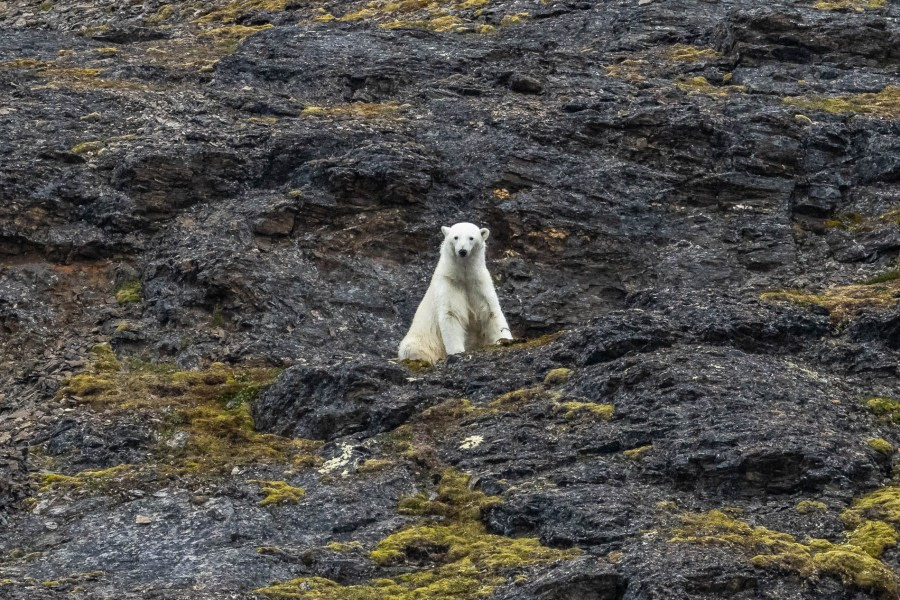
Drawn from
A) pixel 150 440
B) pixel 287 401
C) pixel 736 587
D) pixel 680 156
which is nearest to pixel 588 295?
pixel 680 156

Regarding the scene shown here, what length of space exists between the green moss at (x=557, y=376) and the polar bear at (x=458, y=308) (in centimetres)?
334

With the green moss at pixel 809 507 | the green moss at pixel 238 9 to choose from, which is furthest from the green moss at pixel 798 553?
the green moss at pixel 238 9

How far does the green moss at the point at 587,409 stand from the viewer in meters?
14.2

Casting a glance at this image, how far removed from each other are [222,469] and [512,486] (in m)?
3.27

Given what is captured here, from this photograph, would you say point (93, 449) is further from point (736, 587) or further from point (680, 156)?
point (680, 156)

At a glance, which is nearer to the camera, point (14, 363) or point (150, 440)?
point (150, 440)

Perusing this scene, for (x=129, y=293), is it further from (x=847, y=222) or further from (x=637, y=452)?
(x=847, y=222)

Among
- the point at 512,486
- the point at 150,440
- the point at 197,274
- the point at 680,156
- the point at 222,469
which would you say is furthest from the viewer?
the point at 680,156

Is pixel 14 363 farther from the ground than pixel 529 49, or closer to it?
closer to it

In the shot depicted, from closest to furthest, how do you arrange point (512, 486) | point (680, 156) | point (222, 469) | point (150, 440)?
point (512, 486), point (222, 469), point (150, 440), point (680, 156)

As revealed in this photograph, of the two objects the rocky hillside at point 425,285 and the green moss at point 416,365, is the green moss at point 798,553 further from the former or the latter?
the green moss at point 416,365

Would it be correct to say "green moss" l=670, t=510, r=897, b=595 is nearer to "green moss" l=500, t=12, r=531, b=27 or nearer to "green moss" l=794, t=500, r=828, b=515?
"green moss" l=794, t=500, r=828, b=515

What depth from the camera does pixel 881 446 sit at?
43.1 feet

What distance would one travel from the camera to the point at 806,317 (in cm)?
1608
